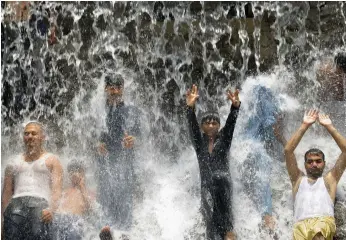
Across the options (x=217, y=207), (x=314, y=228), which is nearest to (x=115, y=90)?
(x=217, y=207)

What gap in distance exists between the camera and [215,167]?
7211 mm

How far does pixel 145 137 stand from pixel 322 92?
1.84 metres

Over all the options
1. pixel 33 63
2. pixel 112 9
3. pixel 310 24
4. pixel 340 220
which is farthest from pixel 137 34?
pixel 340 220

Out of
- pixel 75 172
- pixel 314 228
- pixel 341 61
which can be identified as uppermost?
pixel 341 61

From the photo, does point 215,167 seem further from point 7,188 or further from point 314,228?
point 7,188

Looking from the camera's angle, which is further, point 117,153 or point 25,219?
point 117,153

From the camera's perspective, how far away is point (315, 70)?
9008mm

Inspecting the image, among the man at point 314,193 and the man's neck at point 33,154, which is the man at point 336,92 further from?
the man's neck at point 33,154

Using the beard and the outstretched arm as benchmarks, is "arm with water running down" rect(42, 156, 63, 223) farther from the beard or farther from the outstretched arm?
the beard

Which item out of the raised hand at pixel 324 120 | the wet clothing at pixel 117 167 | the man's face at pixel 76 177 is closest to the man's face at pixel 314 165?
the raised hand at pixel 324 120

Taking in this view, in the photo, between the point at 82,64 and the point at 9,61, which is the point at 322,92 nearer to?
the point at 82,64

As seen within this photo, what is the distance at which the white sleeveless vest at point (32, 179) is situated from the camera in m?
7.05

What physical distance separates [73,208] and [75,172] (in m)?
0.36

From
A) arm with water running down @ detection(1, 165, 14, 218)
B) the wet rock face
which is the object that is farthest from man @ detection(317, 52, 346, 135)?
arm with water running down @ detection(1, 165, 14, 218)
